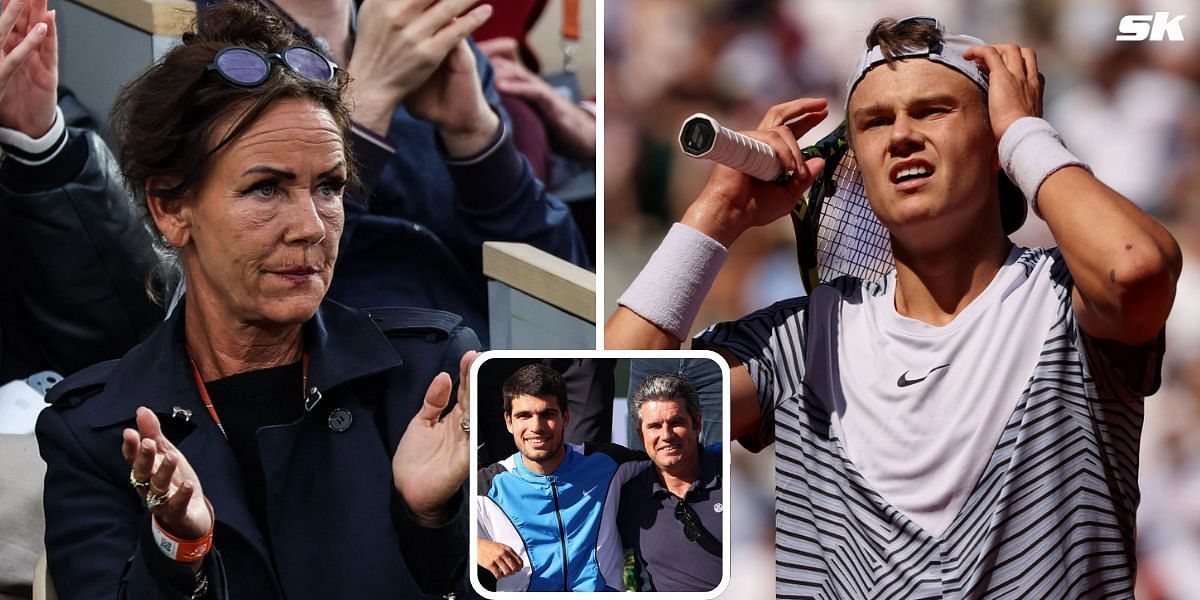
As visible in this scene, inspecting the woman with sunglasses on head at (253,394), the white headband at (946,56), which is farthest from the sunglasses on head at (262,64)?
the white headband at (946,56)

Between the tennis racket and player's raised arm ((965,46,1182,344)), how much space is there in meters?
0.22

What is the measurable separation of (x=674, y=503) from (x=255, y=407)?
63 centimetres

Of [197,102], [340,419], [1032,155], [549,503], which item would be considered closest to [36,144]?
[197,102]

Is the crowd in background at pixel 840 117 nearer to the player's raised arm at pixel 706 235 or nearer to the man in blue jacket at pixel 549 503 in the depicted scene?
the player's raised arm at pixel 706 235

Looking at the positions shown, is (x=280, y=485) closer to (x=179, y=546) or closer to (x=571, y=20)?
(x=179, y=546)

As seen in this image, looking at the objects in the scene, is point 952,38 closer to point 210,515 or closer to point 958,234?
point 958,234

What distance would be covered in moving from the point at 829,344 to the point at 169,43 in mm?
1060

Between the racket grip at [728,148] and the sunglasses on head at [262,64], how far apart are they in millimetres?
572

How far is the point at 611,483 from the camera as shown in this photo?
6.90ft

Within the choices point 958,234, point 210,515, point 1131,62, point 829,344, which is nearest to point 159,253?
point 210,515

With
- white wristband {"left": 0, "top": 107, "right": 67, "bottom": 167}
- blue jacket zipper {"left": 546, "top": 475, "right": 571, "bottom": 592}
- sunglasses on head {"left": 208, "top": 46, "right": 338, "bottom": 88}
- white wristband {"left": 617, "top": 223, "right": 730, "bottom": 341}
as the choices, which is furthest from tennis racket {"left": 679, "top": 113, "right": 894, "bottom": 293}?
white wristband {"left": 0, "top": 107, "right": 67, "bottom": 167}

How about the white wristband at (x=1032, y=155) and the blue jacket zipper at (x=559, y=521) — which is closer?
the white wristband at (x=1032, y=155)

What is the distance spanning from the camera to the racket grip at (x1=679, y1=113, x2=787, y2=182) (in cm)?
197

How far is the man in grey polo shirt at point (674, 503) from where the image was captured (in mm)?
2094
